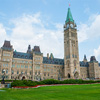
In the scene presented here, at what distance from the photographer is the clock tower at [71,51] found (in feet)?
310

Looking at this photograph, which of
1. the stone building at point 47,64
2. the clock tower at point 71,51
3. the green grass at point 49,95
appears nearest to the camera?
the green grass at point 49,95

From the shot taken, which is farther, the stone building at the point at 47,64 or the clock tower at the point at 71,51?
the clock tower at the point at 71,51

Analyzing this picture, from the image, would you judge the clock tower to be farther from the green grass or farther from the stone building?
the green grass

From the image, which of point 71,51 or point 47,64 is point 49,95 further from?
point 71,51

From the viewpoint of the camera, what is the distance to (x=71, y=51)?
316ft

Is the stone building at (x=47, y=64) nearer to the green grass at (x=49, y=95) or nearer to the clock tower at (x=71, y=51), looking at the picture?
the clock tower at (x=71, y=51)

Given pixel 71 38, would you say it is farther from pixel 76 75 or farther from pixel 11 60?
pixel 11 60

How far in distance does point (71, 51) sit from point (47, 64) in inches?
812

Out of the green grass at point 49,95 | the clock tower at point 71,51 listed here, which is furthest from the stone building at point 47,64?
the green grass at point 49,95

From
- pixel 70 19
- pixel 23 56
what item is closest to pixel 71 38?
pixel 70 19

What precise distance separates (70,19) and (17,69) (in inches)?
2417

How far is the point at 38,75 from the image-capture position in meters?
82.6

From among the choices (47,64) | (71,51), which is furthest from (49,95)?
(71,51)

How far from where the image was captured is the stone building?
74475 mm
